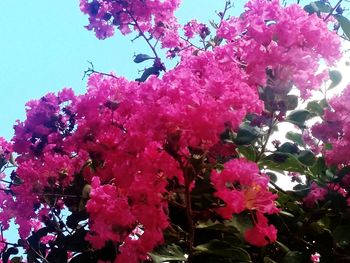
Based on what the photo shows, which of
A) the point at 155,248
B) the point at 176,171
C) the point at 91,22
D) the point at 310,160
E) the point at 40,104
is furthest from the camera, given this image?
the point at 91,22

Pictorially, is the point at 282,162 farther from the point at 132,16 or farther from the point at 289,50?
the point at 132,16

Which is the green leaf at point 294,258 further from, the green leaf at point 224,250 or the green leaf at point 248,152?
A: the green leaf at point 248,152

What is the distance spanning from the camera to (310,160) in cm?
185

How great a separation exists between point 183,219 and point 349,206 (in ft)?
1.83

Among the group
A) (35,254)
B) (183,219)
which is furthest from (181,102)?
(35,254)

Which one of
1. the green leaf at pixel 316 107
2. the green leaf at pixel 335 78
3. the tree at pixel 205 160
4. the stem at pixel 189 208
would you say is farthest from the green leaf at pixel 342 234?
the green leaf at pixel 335 78

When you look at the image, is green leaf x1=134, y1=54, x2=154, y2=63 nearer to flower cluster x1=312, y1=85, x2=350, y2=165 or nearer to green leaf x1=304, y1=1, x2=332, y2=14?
green leaf x1=304, y1=1, x2=332, y2=14

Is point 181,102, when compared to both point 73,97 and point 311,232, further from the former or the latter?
point 73,97

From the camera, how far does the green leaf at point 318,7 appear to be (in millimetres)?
2376

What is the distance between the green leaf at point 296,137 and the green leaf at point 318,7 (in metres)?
0.56

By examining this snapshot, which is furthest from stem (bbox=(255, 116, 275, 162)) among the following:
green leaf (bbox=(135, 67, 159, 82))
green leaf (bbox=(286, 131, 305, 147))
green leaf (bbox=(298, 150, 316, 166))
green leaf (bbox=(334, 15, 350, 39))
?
green leaf (bbox=(135, 67, 159, 82))

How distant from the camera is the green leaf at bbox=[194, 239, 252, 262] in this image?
1550 mm

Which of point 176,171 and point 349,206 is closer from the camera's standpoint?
point 176,171

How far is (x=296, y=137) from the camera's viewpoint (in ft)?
7.91
